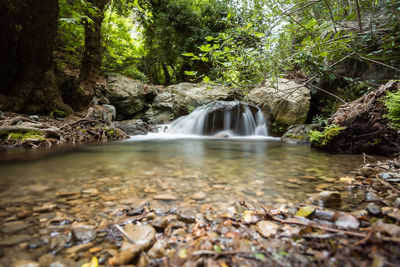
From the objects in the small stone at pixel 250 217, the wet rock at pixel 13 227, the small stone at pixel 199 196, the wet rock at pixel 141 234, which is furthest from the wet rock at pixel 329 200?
the wet rock at pixel 13 227

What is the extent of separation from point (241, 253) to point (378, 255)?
518 millimetres

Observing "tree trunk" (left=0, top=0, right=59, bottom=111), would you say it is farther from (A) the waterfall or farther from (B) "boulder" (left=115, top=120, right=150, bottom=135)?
(A) the waterfall

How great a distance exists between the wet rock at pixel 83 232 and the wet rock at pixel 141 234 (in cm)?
17

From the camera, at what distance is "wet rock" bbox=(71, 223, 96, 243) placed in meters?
0.93

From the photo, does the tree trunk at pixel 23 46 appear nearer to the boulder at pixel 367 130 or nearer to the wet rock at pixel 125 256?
the wet rock at pixel 125 256

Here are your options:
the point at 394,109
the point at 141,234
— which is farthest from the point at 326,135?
the point at 141,234

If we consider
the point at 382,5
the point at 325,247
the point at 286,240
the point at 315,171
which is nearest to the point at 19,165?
the point at 286,240

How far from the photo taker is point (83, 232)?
0.97 m

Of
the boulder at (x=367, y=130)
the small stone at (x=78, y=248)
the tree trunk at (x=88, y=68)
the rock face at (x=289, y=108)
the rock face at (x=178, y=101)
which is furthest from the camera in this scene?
the rock face at (x=178, y=101)

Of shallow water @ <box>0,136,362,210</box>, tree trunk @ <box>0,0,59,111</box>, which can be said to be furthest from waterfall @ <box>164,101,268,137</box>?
shallow water @ <box>0,136,362,210</box>

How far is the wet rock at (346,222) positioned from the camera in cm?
96

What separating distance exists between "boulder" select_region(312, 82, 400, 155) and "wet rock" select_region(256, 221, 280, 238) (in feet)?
11.4

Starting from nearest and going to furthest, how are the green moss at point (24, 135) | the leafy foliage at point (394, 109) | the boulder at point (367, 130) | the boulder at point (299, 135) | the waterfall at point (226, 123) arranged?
the leafy foliage at point (394, 109) → the boulder at point (367, 130) → the green moss at point (24, 135) → the boulder at point (299, 135) → the waterfall at point (226, 123)

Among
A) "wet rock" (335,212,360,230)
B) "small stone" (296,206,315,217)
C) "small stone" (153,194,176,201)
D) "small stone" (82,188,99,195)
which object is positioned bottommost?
"small stone" (82,188,99,195)
